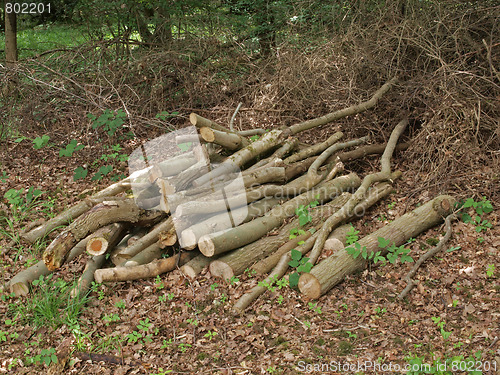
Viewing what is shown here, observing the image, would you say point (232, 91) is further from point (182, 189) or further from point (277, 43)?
point (182, 189)

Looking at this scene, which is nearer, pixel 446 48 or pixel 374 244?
pixel 374 244

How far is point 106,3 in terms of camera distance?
896cm

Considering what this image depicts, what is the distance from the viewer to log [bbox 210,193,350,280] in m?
5.04

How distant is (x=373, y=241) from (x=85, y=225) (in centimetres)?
330

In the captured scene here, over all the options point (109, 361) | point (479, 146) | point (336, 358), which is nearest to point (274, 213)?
point (336, 358)

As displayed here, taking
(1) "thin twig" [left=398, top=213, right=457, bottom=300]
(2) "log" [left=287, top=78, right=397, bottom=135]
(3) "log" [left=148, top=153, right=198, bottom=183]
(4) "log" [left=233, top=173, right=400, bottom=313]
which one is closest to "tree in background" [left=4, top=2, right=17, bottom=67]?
(3) "log" [left=148, top=153, right=198, bottom=183]

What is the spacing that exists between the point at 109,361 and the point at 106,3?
753 centimetres

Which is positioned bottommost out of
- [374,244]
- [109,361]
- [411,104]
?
[109,361]

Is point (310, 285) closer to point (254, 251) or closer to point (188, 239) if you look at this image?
point (254, 251)

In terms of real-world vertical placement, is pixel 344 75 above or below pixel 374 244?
above

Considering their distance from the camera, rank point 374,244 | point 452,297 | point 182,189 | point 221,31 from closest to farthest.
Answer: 1. point 452,297
2. point 374,244
3. point 182,189
4. point 221,31

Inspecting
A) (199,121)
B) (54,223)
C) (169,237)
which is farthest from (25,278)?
(199,121)

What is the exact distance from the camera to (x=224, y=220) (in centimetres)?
532

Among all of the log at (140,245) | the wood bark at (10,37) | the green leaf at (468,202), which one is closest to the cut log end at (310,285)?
the log at (140,245)
